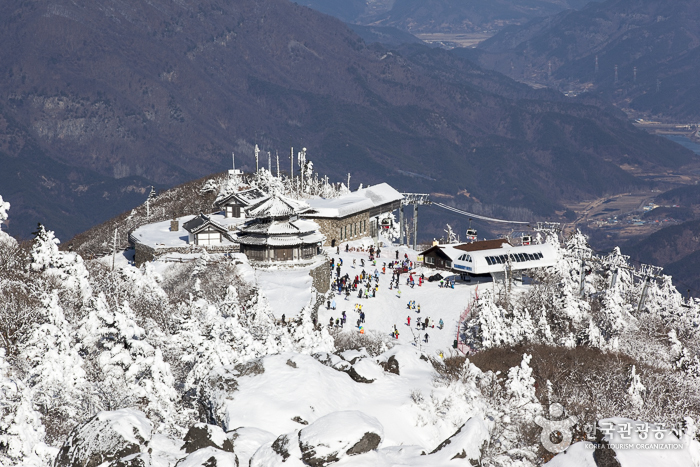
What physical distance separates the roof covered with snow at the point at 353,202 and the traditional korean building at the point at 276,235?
16818mm

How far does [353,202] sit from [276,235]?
26.0 m

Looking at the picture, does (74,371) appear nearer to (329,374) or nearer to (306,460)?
(329,374)

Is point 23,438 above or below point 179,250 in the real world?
below

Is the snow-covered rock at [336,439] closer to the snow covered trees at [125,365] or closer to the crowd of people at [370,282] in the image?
the snow covered trees at [125,365]

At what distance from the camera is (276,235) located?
249ft

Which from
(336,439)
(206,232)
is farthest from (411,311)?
(336,439)

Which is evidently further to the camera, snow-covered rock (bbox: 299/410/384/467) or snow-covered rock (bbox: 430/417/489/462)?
snow-covered rock (bbox: 430/417/489/462)

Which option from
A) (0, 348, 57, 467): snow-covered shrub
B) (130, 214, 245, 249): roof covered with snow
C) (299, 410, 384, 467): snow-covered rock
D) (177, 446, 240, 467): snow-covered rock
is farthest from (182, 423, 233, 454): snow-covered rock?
(130, 214, 245, 249): roof covered with snow

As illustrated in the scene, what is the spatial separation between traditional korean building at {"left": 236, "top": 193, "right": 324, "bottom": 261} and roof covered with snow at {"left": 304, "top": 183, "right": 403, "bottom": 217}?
16.8 metres

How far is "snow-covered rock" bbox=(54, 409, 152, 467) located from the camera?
1006 inches

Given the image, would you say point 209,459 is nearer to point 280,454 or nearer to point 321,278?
point 280,454

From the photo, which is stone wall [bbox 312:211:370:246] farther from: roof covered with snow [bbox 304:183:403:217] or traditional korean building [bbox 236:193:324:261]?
traditional korean building [bbox 236:193:324:261]

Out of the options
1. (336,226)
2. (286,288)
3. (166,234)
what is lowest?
(286,288)

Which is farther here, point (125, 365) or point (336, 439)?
point (125, 365)
